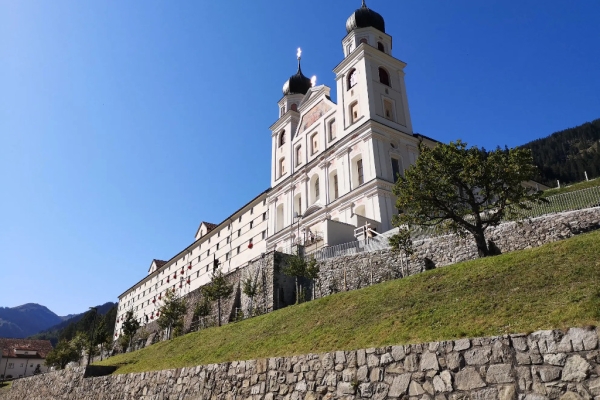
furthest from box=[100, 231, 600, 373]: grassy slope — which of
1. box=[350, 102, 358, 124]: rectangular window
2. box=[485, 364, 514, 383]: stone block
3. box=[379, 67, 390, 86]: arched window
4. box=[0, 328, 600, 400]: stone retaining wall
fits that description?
box=[379, 67, 390, 86]: arched window

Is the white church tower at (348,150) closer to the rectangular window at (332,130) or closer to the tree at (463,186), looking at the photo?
the rectangular window at (332,130)

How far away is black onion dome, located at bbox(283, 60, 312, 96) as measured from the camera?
60062mm

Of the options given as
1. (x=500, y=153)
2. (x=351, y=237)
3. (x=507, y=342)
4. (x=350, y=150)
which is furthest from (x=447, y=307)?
(x=350, y=150)

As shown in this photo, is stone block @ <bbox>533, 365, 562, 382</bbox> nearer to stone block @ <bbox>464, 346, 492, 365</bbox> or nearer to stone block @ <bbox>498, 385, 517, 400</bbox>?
stone block @ <bbox>498, 385, 517, 400</bbox>

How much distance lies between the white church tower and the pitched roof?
68.9 meters

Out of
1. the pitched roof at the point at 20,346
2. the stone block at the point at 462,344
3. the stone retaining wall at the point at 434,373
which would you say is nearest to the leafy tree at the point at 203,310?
the stone retaining wall at the point at 434,373

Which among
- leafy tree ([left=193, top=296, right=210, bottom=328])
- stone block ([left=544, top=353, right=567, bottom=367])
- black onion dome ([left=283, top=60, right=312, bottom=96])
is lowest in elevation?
stone block ([left=544, top=353, right=567, bottom=367])

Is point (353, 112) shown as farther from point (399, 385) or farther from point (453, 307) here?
point (399, 385)

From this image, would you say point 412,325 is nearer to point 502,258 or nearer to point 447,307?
point 447,307

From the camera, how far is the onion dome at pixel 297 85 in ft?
197

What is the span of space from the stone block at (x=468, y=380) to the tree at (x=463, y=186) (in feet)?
40.2

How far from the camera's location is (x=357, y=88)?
45625mm

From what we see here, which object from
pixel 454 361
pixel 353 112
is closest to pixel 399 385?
pixel 454 361

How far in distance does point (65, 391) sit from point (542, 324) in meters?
26.7
